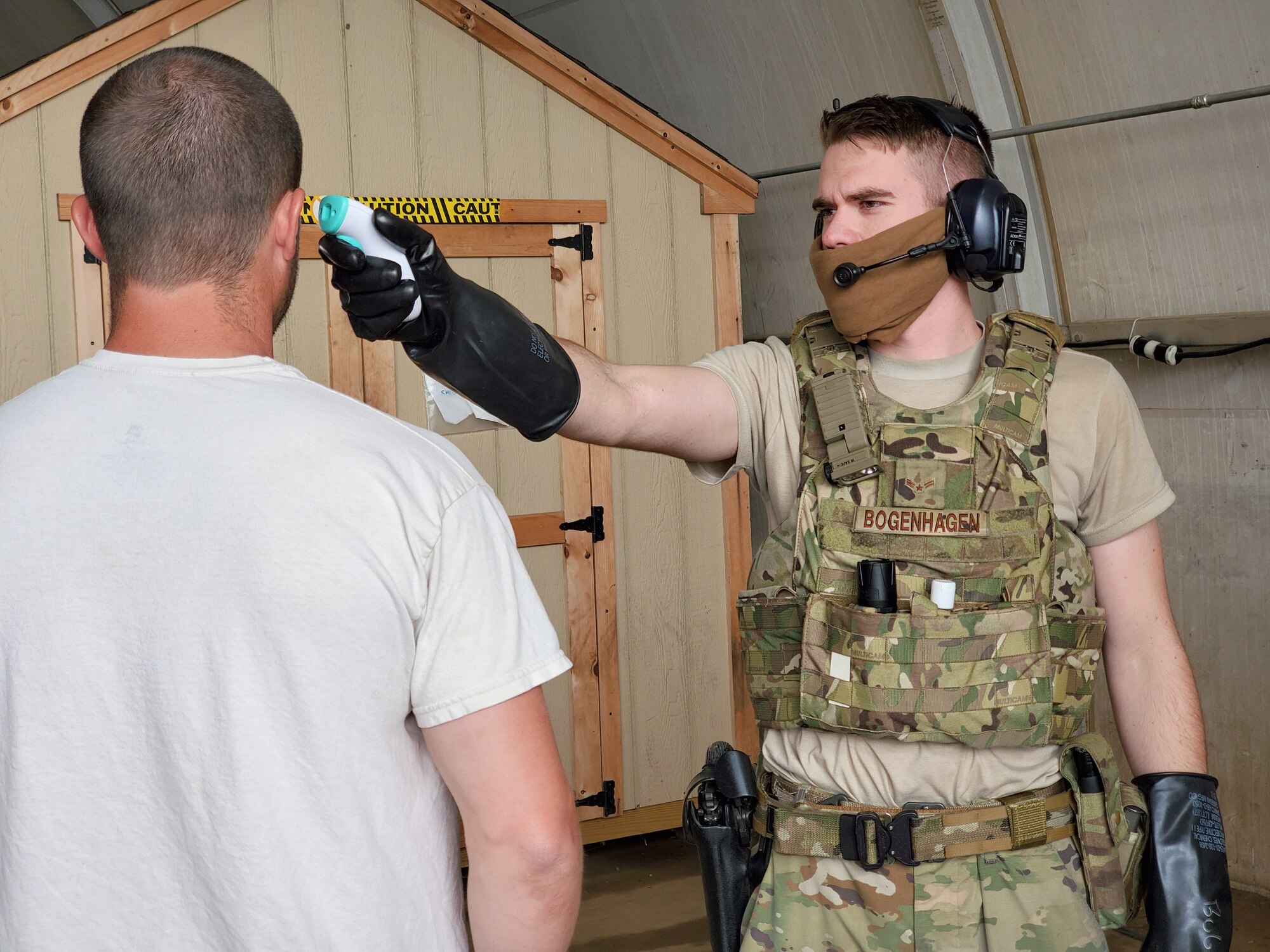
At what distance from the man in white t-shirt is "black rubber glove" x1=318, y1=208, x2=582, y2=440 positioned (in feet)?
0.48

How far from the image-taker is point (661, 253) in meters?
4.34

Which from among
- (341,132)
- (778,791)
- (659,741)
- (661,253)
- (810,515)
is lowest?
(659,741)

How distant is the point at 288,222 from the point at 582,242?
3.07m

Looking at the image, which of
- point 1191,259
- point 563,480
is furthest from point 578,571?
point 1191,259

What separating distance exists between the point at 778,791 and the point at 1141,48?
103 inches

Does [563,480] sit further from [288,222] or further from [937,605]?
[288,222]

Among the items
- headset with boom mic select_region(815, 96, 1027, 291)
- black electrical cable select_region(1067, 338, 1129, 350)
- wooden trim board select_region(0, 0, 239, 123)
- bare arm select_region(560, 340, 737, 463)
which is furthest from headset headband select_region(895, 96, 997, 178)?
wooden trim board select_region(0, 0, 239, 123)

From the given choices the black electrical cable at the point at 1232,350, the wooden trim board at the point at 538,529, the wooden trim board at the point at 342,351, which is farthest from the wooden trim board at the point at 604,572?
the black electrical cable at the point at 1232,350

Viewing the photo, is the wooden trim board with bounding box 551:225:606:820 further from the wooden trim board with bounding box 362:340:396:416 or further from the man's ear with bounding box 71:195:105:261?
the man's ear with bounding box 71:195:105:261

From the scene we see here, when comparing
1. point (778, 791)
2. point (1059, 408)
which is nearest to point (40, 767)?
point (778, 791)

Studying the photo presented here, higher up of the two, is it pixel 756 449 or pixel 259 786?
pixel 756 449

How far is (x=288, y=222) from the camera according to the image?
120 cm

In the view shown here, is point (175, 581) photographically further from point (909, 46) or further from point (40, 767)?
point (909, 46)

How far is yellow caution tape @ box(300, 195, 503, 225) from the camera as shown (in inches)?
154
